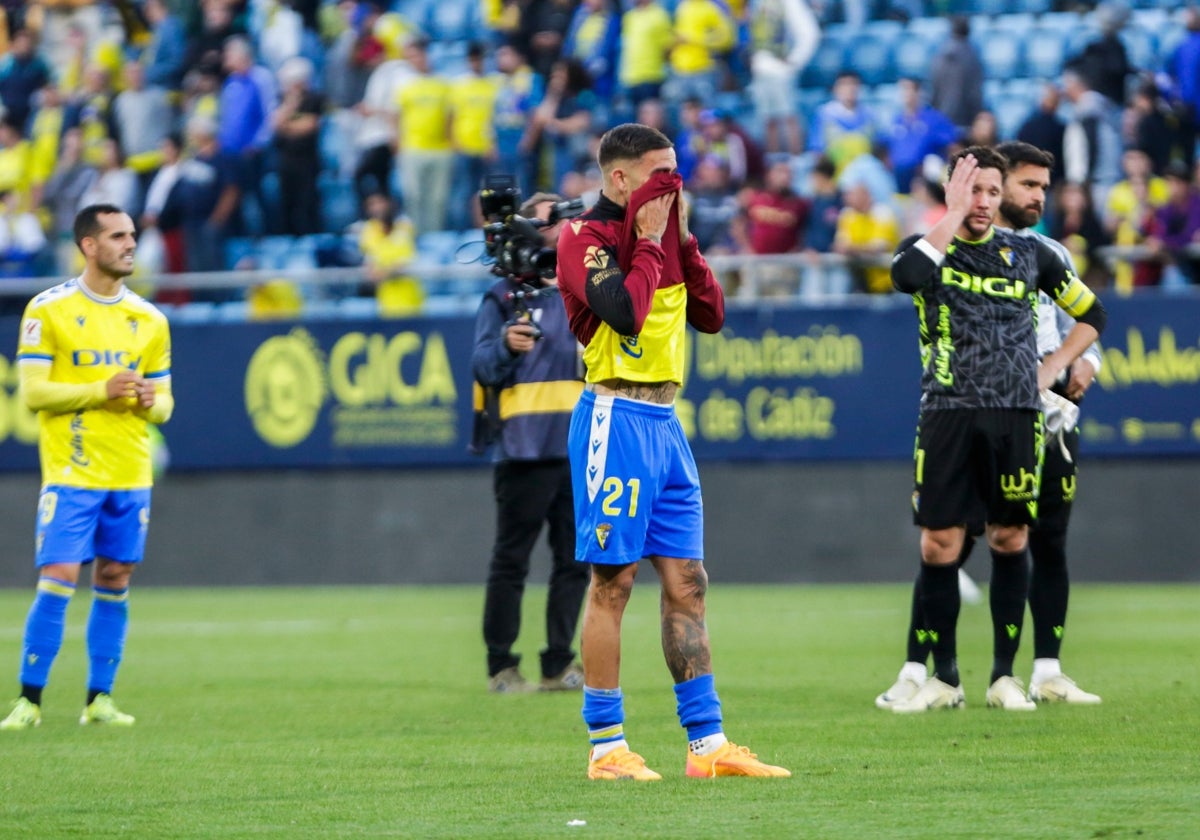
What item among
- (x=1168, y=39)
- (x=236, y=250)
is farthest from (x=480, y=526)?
(x=1168, y=39)

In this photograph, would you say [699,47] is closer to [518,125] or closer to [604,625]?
[518,125]

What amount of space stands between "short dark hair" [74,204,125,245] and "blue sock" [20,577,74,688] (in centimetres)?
153

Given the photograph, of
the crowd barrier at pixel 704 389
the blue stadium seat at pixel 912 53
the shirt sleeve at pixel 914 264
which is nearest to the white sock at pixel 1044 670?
the shirt sleeve at pixel 914 264

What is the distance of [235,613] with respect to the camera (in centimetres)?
1572

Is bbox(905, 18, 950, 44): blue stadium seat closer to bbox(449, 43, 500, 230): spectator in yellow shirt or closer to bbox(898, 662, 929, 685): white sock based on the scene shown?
bbox(449, 43, 500, 230): spectator in yellow shirt

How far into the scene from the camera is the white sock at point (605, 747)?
21.1 ft

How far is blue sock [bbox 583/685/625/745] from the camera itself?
646cm

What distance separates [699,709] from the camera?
21.1ft

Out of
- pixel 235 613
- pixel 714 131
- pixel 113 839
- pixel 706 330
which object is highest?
pixel 714 131

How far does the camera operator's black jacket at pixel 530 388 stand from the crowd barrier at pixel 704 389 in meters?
7.48

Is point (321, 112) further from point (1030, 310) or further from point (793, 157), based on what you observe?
point (1030, 310)

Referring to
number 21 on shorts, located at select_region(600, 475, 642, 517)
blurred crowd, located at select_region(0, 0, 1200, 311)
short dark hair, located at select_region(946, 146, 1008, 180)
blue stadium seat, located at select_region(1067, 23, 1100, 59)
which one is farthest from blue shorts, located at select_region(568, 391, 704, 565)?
blue stadium seat, located at select_region(1067, 23, 1100, 59)

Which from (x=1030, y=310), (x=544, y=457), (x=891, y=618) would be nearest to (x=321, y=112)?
(x=891, y=618)

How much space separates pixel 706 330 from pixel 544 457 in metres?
3.07
